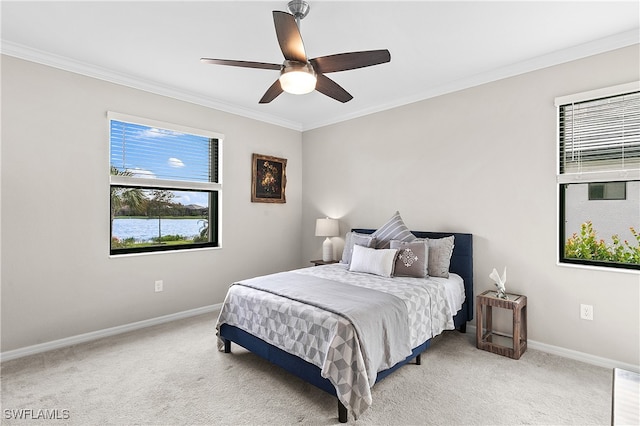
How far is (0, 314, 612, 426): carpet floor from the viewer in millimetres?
2055

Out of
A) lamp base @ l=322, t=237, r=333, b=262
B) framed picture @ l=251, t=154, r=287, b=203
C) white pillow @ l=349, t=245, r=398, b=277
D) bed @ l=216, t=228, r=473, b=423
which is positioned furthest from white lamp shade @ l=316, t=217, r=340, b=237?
bed @ l=216, t=228, r=473, b=423

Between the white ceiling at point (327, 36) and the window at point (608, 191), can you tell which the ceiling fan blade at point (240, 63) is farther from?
the window at point (608, 191)

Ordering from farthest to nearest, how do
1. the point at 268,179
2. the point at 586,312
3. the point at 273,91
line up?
1. the point at 268,179
2. the point at 586,312
3. the point at 273,91

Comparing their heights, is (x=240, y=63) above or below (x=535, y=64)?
below

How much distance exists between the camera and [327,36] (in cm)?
263

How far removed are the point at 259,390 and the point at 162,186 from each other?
2.55 meters

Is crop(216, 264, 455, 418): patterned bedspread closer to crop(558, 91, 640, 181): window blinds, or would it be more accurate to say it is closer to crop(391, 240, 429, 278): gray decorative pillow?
crop(391, 240, 429, 278): gray decorative pillow

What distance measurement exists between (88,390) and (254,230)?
8.71ft

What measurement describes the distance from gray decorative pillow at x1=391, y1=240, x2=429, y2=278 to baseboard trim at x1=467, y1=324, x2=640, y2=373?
46.8 inches

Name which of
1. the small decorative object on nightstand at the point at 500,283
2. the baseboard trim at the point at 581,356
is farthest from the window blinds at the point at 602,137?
the baseboard trim at the point at 581,356

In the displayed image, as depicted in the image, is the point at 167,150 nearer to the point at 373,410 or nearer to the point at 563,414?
the point at 373,410

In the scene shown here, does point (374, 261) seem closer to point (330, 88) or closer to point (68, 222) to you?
point (330, 88)

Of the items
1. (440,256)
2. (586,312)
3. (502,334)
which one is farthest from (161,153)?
(586,312)

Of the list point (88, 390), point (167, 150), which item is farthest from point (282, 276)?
point (167, 150)
